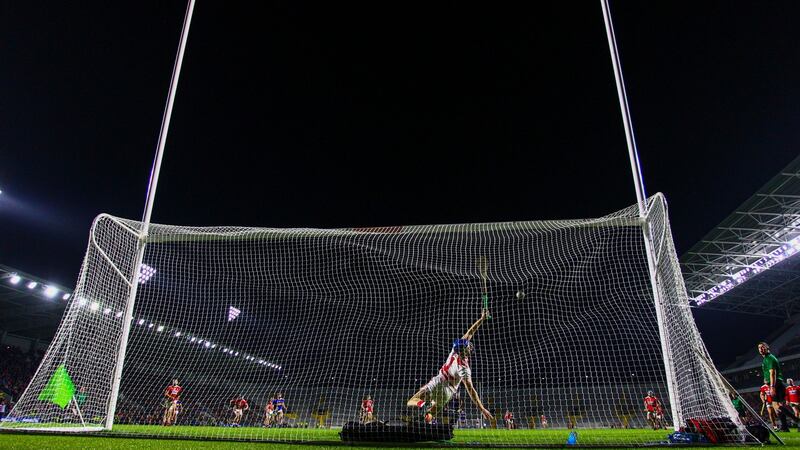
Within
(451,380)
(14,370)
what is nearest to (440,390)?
(451,380)

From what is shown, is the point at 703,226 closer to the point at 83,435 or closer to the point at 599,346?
the point at 599,346

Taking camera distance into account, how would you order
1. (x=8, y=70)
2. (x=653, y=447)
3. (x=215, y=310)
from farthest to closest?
(x=8, y=70), (x=215, y=310), (x=653, y=447)

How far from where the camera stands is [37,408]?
6.36 meters

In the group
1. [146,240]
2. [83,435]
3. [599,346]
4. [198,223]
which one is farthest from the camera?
[198,223]

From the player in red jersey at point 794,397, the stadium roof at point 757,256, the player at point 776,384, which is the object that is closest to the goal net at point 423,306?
the player at point 776,384

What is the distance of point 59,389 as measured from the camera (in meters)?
6.62

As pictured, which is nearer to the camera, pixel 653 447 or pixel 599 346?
pixel 653 447

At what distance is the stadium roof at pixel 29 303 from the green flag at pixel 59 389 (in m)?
17.1

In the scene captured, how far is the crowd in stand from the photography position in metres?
22.9

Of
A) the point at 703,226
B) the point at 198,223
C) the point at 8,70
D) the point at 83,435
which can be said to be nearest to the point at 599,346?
the point at 83,435

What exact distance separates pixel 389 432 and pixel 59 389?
5.41 m

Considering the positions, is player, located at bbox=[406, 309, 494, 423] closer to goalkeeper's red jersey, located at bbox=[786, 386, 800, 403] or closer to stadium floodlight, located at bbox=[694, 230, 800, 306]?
goalkeeper's red jersey, located at bbox=[786, 386, 800, 403]

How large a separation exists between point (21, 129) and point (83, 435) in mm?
17369

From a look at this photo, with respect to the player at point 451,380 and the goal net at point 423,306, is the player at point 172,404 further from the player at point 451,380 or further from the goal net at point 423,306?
the player at point 451,380
